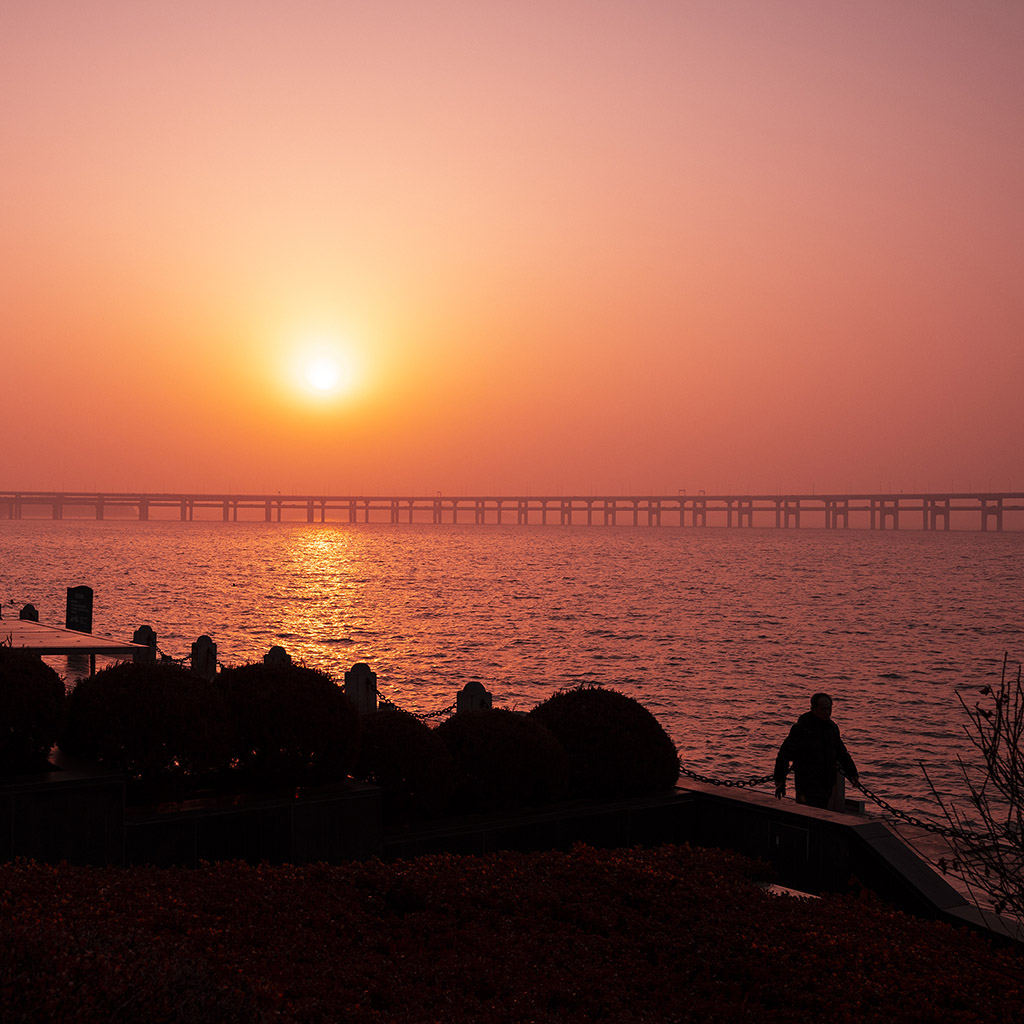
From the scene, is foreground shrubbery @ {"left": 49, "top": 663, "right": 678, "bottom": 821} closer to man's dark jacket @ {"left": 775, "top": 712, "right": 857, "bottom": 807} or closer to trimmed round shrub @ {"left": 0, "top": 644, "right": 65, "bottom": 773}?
trimmed round shrub @ {"left": 0, "top": 644, "right": 65, "bottom": 773}

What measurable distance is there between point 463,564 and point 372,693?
125364mm

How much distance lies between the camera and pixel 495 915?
6.76m

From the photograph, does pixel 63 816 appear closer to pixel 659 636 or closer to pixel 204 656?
pixel 204 656

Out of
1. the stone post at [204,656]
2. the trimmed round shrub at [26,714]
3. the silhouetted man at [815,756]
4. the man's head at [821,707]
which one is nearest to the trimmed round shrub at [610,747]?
the silhouetted man at [815,756]

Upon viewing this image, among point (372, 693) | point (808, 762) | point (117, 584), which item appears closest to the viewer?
point (808, 762)

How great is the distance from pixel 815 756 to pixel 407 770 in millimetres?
4245

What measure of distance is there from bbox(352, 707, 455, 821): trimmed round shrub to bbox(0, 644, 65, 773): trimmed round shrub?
8.35 feet

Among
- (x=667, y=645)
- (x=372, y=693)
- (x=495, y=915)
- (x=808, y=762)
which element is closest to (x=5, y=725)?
(x=495, y=915)

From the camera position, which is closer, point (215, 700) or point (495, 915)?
point (495, 915)

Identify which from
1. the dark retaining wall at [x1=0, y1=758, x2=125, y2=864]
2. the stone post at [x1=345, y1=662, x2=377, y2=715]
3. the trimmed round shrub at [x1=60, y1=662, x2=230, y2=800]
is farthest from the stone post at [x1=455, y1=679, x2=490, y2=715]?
the dark retaining wall at [x1=0, y1=758, x2=125, y2=864]

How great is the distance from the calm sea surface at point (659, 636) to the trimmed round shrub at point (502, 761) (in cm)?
1373

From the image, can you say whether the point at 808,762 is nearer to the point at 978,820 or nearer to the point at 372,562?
the point at 978,820

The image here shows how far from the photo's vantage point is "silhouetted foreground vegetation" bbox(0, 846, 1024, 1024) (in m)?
5.19

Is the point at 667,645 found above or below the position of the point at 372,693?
below
